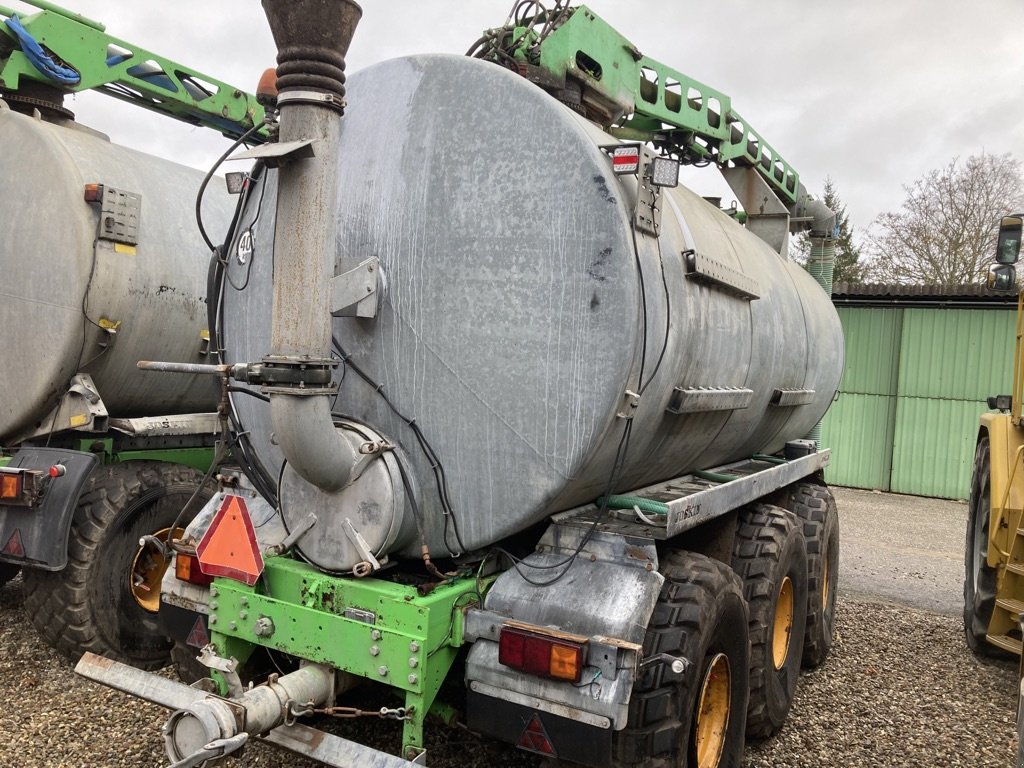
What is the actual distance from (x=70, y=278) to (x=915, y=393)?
1228 centimetres

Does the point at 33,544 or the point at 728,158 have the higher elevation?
the point at 728,158

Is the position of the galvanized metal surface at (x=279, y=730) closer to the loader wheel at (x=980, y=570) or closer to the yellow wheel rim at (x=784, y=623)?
the yellow wheel rim at (x=784, y=623)

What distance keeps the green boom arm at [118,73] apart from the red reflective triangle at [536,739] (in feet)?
12.9

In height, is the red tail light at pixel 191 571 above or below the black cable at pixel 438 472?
below

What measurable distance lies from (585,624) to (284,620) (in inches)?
42.0

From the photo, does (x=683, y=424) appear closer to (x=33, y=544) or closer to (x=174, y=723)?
(x=174, y=723)

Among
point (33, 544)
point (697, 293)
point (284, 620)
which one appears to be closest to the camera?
point (284, 620)

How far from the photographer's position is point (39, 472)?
13.6 feet

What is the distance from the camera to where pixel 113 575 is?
14.7ft

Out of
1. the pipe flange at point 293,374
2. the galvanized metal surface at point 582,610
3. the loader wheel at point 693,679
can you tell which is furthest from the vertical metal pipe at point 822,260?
the pipe flange at point 293,374

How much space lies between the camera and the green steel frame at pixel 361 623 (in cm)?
264

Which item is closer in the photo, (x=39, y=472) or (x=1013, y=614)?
(x=39, y=472)

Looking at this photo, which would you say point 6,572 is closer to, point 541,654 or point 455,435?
point 455,435

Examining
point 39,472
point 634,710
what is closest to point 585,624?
point 634,710
